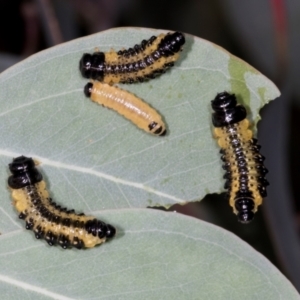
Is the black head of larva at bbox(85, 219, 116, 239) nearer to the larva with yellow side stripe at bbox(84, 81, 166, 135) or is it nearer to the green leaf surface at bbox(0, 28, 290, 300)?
the green leaf surface at bbox(0, 28, 290, 300)

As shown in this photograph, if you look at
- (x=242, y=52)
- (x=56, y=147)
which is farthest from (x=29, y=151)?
(x=242, y=52)

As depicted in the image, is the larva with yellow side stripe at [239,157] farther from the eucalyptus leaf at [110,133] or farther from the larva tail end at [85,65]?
the larva tail end at [85,65]

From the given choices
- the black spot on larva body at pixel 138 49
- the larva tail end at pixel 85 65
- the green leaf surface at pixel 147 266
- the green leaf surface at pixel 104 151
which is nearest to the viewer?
the green leaf surface at pixel 147 266

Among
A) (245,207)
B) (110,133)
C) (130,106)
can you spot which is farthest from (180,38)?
(245,207)

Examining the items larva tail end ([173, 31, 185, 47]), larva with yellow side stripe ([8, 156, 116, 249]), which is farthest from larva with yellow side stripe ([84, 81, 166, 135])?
larva with yellow side stripe ([8, 156, 116, 249])

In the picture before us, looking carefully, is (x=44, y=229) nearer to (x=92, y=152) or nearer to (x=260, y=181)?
(x=92, y=152)

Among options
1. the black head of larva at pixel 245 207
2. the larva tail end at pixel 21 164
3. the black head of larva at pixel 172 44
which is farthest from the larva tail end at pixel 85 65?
the black head of larva at pixel 245 207
